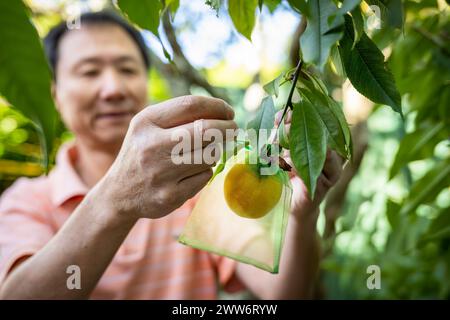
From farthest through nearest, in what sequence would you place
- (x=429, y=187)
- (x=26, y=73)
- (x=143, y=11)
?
(x=429, y=187) < (x=143, y=11) < (x=26, y=73)

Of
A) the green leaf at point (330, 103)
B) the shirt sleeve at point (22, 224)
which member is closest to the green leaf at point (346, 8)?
the green leaf at point (330, 103)

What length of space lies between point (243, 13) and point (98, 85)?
0.65m

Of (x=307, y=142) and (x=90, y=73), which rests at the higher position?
(x=90, y=73)

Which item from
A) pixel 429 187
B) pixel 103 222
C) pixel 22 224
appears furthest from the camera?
pixel 22 224

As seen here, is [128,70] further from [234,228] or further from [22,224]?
[234,228]

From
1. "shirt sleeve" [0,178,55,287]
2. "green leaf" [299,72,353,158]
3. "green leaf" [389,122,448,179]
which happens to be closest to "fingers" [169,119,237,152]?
"green leaf" [299,72,353,158]

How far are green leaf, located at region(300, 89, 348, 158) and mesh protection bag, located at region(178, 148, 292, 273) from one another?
7 centimetres

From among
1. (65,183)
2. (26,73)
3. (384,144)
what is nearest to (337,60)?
(26,73)

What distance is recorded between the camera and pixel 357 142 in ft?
4.15

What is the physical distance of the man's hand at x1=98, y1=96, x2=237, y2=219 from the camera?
0.52 m

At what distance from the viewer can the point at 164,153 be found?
53 cm
